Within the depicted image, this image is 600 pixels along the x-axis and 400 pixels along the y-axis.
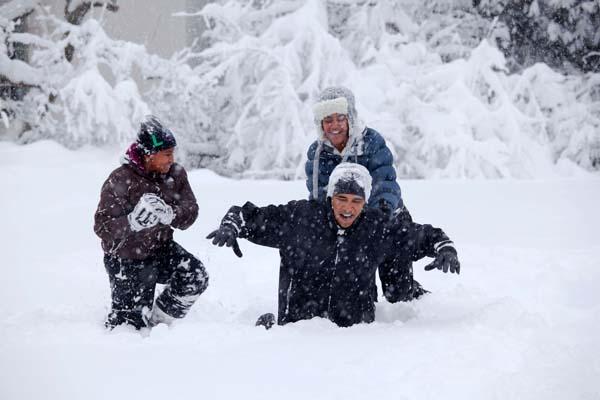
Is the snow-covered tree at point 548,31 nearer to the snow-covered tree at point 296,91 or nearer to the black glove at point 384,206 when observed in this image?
the snow-covered tree at point 296,91

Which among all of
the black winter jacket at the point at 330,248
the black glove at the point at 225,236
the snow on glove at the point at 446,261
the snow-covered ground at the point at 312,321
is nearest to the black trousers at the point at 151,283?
the snow-covered ground at the point at 312,321

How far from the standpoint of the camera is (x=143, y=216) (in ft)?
11.7

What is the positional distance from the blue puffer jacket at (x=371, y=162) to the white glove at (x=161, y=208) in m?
0.97

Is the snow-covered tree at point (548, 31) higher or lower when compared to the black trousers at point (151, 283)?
higher

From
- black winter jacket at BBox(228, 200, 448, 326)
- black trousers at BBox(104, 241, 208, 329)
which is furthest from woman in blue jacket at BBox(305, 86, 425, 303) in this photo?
black trousers at BBox(104, 241, 208, 329)

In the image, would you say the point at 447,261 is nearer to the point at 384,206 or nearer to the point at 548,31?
the point at 384,206

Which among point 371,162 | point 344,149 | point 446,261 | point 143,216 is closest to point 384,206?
point 371,162

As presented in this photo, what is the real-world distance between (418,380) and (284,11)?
1237 centimetres

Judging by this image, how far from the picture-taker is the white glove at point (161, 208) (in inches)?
142

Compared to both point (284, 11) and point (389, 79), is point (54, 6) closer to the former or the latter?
point (284, 11)

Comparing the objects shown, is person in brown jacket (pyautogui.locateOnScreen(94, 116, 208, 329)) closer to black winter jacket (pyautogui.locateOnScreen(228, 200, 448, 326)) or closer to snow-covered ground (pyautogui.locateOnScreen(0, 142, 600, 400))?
snow-covered ground (pyautogui.locateOnScreen(0, 142, 600, 400))

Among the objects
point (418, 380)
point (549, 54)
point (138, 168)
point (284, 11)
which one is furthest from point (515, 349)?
point (549, 54)

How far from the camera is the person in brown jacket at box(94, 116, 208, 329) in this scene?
12.0 feet

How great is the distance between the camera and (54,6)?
44.9 ft
